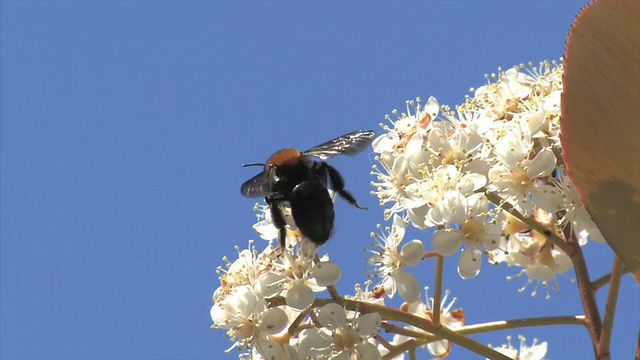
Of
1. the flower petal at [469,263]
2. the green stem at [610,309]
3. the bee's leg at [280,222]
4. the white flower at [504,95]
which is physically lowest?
the green stem at [610,309]

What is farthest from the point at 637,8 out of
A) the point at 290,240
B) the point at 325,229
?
the point at 290,240

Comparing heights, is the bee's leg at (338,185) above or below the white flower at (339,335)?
above

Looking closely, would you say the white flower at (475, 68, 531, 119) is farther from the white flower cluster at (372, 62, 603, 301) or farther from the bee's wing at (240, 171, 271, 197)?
the bee's wing at (240, 171, 271, 197)

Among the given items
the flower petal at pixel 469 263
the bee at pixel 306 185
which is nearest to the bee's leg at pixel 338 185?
the bee at pixel 306 185

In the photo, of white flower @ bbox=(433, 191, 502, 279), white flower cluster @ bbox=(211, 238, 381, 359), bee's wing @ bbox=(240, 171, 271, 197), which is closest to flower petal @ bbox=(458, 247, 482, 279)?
white flower @ bbox=(433, 191, 502, 279)

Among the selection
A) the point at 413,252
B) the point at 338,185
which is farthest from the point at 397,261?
the point at 338,185

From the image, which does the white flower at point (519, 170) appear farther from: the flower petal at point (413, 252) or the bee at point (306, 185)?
the bee at point (306, 185)

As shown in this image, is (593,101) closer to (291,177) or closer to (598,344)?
(598,344)
